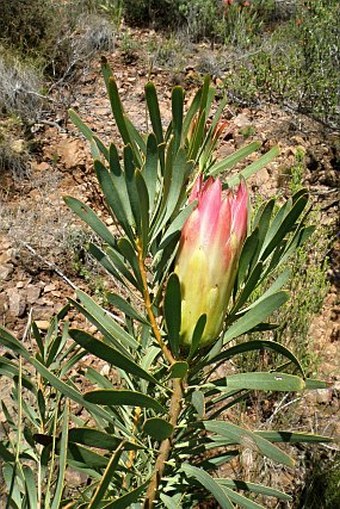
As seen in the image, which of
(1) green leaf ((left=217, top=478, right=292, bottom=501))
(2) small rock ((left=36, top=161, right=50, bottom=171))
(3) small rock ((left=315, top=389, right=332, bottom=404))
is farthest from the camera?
(2) small rock ((left=36, top=161, right=50, bottom=171))

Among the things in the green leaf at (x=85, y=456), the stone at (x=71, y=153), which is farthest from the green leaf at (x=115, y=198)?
the stone at (x=71, y=153)

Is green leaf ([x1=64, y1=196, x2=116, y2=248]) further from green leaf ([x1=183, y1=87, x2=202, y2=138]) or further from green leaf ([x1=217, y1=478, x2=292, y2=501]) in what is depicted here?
green leaf ([x1=217, y1=478, x2=292, y2=501])

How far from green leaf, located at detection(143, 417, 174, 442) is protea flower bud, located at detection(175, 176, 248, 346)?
0.29 ft

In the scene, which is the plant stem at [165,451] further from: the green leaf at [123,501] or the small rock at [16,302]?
the small rock at [16,302]

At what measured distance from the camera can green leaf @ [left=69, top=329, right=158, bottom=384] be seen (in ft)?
1.49

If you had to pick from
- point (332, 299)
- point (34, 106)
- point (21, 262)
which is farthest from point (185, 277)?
point (34, 106)

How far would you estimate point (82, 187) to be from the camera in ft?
8.73

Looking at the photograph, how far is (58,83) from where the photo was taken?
321 centimetres

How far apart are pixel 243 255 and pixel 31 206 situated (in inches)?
85.0

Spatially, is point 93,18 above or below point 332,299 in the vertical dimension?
above

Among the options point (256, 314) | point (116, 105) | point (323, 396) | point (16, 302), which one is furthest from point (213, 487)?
point (16, 302)

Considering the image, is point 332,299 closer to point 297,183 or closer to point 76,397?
point 297,183

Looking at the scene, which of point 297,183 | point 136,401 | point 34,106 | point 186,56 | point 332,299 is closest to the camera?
point 136,401

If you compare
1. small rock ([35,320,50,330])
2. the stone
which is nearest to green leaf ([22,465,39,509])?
small rock ([35,320,50,330])
